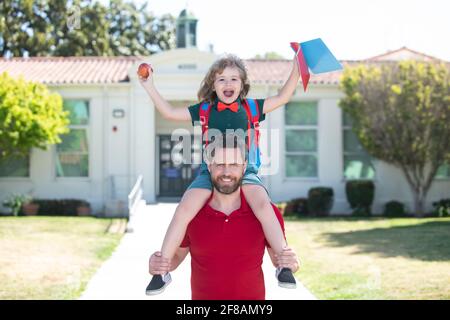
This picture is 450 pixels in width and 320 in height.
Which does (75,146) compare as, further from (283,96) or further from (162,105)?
(283,96)

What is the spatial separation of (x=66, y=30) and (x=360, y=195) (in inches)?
748

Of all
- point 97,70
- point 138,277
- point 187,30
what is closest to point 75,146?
point 97,70

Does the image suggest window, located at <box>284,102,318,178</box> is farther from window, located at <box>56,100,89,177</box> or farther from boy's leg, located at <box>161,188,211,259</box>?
boy's leg, located at <box>161,188,211,259</box>

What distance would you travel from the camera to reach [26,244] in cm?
1206

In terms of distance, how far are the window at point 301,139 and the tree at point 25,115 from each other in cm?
640

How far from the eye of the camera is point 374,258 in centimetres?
1036

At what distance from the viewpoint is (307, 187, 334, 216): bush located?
58.2 feet

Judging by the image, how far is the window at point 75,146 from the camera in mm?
18344

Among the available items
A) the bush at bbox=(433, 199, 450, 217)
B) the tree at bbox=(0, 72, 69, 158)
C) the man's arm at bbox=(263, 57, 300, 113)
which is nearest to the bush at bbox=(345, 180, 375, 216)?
the bush at bbox=(433, 199, 450, 217)

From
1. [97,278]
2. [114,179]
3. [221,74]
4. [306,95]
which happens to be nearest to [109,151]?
[114,179]

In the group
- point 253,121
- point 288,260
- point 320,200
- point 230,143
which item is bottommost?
point 320,200
